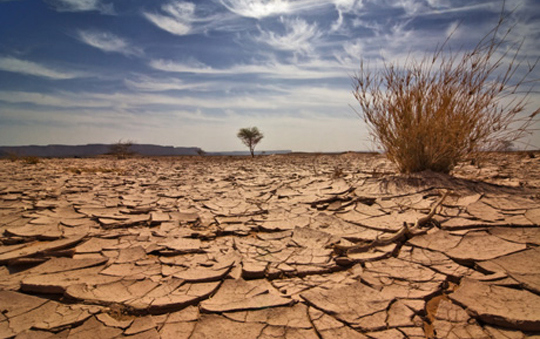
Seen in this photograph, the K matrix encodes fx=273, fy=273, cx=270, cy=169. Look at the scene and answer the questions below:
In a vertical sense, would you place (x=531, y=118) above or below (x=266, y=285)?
above

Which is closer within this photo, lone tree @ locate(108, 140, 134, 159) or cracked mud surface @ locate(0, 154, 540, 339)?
cracked mud surface @ locate(0, 154, 540, 339)

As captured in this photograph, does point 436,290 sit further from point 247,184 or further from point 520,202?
point 247,184

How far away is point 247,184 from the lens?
183 inches

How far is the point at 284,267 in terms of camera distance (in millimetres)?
1714

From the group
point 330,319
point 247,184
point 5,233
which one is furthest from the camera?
point 247,184

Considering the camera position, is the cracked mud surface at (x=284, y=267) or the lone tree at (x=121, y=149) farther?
the lone tree at (x=121, y=149)

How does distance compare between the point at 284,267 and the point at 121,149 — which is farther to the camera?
the point at 121,149

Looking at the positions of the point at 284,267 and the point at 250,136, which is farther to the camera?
the point at 250,136

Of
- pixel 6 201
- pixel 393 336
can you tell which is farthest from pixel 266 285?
pixel 6 201

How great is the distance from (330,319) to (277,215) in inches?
64.3

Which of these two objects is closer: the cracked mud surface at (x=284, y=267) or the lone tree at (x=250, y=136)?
the cracked mud surface at (x=284, y=267)

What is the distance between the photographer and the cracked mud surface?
1188 mm

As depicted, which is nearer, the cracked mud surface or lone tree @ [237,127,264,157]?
the cracked mud surface

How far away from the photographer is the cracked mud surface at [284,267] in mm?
1188
